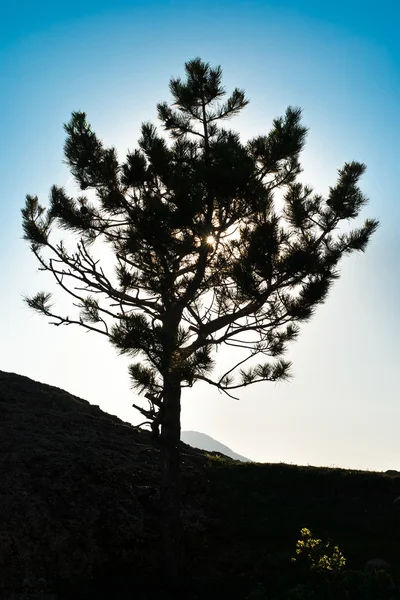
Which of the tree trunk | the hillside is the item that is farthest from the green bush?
the tree trunk

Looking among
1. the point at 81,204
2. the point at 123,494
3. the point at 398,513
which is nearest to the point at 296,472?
the point at 398,513

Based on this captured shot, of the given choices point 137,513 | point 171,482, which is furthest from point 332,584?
point 137,513

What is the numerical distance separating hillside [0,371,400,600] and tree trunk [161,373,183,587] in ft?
1.98

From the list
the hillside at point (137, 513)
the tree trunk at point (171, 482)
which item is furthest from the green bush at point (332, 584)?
the tree trunk at point (171, 482)

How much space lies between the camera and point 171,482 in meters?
12.3

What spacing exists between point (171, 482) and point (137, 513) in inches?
108

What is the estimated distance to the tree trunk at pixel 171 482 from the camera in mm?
11984

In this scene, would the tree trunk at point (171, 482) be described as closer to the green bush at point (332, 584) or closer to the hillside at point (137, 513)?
the hillside at point (137, 513)

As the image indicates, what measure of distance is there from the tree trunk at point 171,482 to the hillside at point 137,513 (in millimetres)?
605

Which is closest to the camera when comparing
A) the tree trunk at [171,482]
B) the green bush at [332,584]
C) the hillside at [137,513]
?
the green bush at [332,584]

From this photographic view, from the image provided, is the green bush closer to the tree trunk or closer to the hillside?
the hillside

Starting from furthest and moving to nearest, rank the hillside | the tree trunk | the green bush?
the tree trunk → the hillside → the green bush

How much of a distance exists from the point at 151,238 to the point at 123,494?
6.95 metres

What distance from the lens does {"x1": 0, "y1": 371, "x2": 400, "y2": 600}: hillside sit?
11.9m
